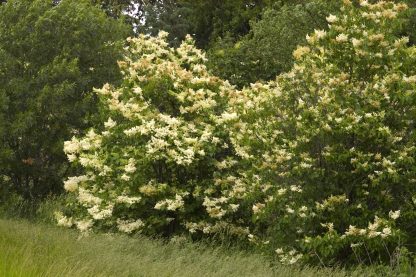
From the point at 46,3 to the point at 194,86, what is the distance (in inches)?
191

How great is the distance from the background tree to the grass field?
214 inches

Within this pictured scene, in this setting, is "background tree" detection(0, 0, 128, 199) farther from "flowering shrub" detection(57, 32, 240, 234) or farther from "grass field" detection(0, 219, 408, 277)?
"grass field" detection(0, 219, 408, 277)

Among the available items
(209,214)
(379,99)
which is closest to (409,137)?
(379,99)

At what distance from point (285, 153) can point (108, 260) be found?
3.38m

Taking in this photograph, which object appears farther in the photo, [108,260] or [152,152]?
[152,152]

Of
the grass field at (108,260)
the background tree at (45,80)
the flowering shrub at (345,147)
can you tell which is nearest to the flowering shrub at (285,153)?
the flowering shrub at (345,147)

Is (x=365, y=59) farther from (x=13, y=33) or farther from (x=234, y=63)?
(x=234, y=63)

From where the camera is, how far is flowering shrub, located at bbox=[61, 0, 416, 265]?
347 inches

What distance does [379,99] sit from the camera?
880 cm

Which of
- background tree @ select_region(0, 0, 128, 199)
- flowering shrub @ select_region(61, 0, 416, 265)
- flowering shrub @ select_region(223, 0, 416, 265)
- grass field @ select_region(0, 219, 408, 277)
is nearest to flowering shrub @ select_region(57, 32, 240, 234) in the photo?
flowering shrub @ select_region(61, 0, 416, 265)

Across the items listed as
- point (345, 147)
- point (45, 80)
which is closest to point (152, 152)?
point (345, 147)

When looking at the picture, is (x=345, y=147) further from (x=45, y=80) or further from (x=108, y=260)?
(x=45, y=80)

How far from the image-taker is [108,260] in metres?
6.85

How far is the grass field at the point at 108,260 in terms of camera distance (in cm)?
596
